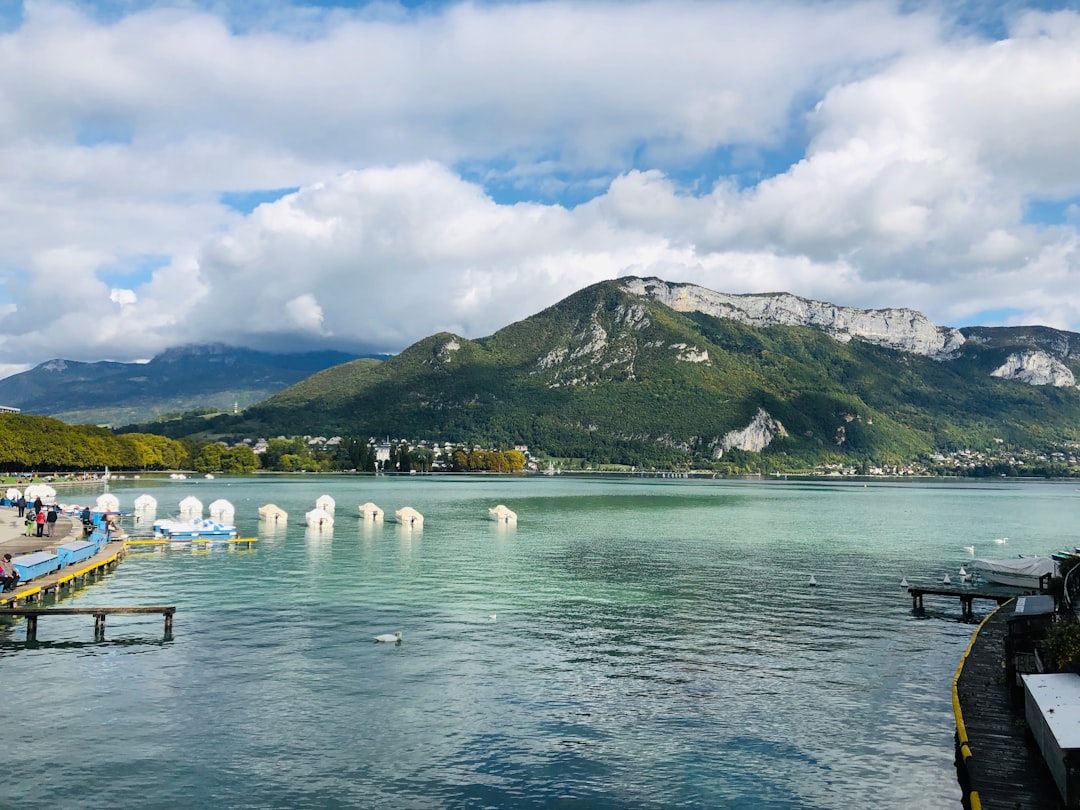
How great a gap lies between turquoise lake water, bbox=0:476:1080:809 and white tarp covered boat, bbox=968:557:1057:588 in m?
3.56

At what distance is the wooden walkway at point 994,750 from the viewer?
1537cm

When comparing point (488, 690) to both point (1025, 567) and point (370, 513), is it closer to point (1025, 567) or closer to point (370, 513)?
point (1025, 567)

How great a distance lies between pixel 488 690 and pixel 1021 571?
1510 inches

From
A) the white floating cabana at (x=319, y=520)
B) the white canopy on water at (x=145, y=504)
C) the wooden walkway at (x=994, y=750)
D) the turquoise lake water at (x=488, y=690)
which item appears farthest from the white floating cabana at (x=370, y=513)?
the wooden walkway at (x=994, y=750)

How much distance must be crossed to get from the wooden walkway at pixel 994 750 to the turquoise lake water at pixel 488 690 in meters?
0.90

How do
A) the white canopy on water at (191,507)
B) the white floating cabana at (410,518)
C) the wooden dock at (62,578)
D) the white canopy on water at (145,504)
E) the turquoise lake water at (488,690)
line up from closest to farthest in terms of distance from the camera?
1. the turquoise lake water at (488,690)
2. the wooden dock at (62,578)
3. the white canopy on water at (191,507)
4. the white floating cabana at (410,518)
5. the white canopy on water at (145,504)

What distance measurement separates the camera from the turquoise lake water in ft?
57.2

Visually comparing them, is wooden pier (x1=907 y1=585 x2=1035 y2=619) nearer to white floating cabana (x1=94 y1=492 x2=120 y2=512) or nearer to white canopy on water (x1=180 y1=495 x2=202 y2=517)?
white canopy on water (x1=180 y1=495 x2=202 y2=517)

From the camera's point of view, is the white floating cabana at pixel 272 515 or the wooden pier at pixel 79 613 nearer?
the wooden pier at pixel 79 613

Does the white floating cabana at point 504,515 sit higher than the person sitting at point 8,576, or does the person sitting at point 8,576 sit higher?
the person sitting at point 8,576

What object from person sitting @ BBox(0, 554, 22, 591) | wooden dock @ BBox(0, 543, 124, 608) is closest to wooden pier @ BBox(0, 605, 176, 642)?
wooden dock @ BBox(0, 543, 124, 608)

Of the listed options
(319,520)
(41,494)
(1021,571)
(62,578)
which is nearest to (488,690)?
(62,578)

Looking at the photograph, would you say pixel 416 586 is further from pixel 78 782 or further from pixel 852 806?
pixel 852 806

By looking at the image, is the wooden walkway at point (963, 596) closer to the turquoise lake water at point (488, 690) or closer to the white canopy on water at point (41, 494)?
the turquoise lake water at point (488, 690)
